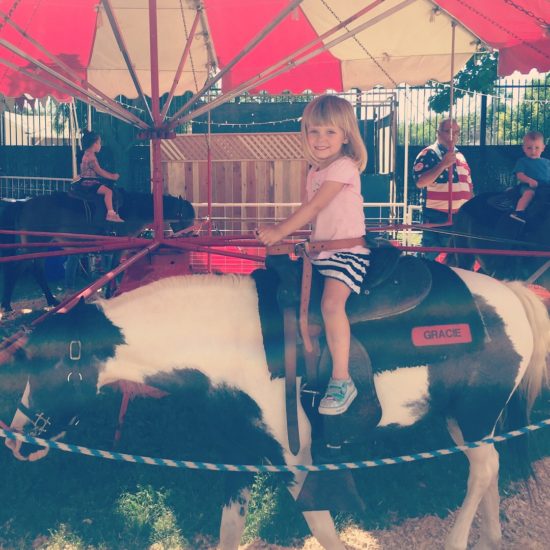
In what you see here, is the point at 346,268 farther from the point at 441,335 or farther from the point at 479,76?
the point at 479,76

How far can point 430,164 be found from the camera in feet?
23.2

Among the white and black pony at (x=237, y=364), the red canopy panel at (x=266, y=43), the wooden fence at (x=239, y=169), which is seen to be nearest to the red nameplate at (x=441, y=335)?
the white and black pony at (x=237, y=364)

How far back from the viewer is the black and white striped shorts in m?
2.98

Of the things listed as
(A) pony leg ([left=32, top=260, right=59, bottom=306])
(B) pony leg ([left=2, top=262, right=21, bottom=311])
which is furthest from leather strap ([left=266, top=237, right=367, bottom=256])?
(B) pony leg ([left=2, top=262, right=21, bottom=311])

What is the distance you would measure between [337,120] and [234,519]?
6.01ft

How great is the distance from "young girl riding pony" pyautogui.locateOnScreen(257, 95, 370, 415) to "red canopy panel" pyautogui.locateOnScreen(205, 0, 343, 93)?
374 centimetres

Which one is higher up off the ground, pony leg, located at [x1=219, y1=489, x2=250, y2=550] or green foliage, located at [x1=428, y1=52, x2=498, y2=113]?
green foliage, located at [x1=428, y1=52, x2=498, y2=113]

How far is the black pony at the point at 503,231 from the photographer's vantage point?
608 centimetres

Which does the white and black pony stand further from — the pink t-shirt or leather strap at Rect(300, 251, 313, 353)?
the pink t-shirt

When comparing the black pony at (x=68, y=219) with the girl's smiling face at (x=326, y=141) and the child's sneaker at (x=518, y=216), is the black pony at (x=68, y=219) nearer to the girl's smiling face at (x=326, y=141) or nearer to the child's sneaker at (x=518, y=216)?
the child's sneaker at (x=518, y=216)

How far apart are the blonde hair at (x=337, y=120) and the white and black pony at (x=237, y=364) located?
677 mm

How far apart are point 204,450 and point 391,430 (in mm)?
1670

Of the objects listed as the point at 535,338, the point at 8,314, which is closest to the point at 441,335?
the point at 535,338

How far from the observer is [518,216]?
646 cm
